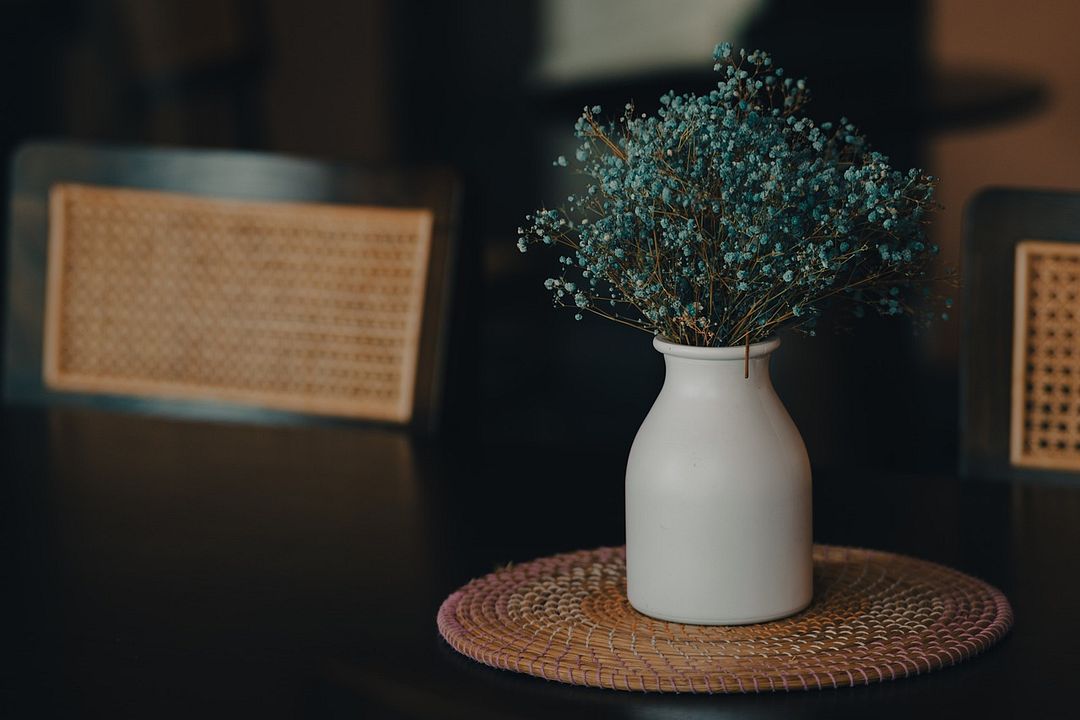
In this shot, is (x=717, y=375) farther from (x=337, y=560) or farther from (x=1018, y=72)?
(x=1018, y=72)

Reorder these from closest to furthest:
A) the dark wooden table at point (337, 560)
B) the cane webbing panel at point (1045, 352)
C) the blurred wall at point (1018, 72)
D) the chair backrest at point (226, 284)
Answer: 1. the dark wooden table at point (337, 560)
2. the cane webbing panel at point (1045, 352)
3. the chair backrest at point (226, 284)
4. the blurred wall at point (1018, 72)

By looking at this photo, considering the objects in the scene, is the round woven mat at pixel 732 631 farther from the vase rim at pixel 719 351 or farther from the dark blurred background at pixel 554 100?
the dark blurred background at pixel 554 100

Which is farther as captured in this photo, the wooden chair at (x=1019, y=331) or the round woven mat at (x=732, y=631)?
the wooden chair at (x=1019, y=331)

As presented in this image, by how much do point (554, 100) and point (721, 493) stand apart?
2277 millimetres

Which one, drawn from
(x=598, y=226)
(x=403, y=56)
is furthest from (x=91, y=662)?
(x=403, y=56)

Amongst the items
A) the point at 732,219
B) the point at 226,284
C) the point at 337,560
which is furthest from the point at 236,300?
the point at 732,219

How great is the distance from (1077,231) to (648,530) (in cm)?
69

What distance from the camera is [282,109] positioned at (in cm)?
351

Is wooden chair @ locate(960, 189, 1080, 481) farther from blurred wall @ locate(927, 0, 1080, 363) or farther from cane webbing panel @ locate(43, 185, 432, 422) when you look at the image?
blurred wall @ locate(927, 0, 1080, 363)

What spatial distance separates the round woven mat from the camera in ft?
3.50

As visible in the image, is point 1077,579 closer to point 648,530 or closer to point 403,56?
point 648,530

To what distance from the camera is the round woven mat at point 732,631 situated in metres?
1.07

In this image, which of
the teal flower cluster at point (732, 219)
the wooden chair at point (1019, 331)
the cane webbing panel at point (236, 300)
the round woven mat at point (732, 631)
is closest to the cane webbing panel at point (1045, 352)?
the wooden chair at point (1019, 331)

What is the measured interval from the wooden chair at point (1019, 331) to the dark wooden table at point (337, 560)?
9cm
